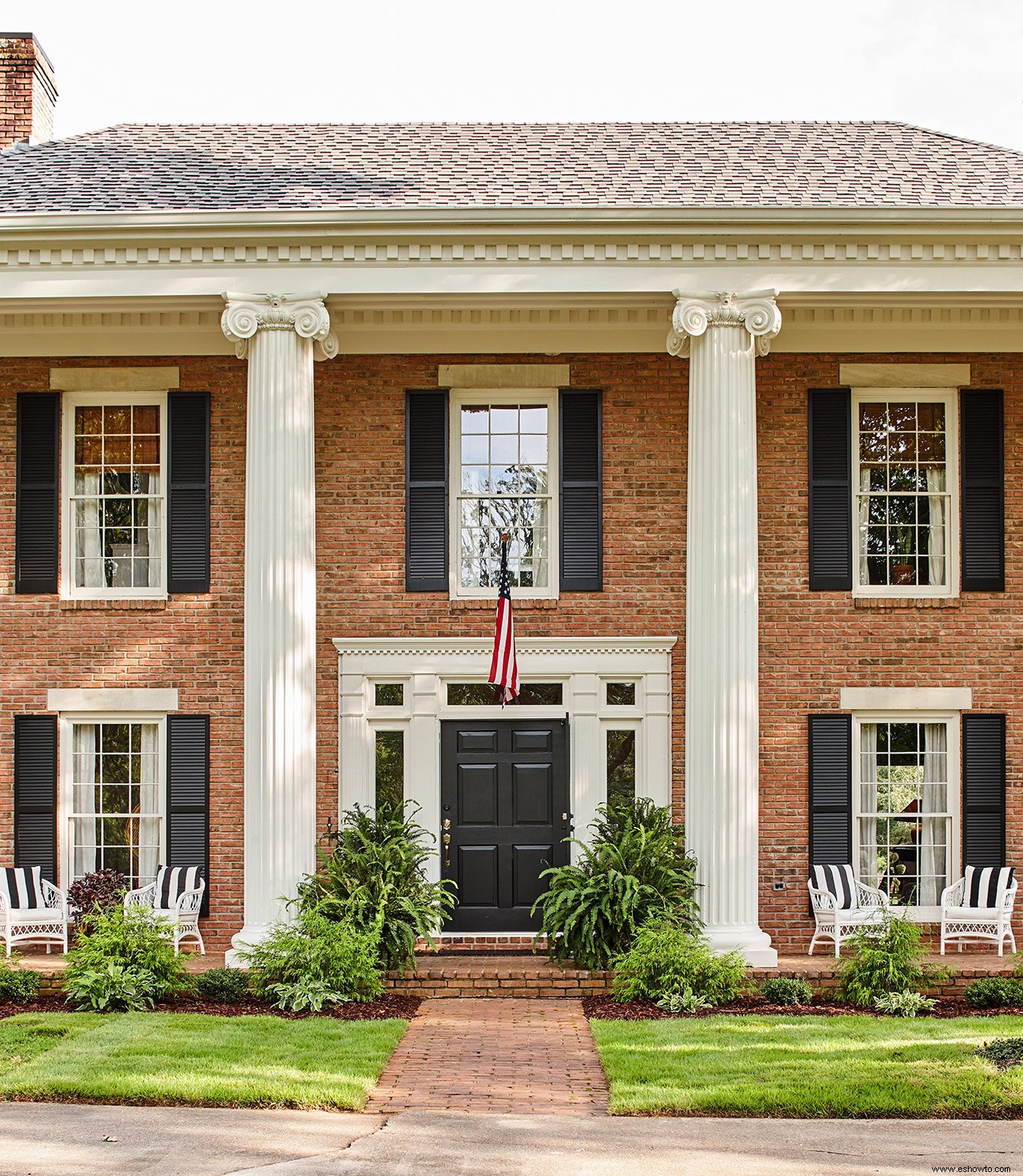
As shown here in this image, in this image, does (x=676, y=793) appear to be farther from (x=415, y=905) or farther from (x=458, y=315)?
(x=458, y=315)

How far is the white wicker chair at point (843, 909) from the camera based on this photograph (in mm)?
12172

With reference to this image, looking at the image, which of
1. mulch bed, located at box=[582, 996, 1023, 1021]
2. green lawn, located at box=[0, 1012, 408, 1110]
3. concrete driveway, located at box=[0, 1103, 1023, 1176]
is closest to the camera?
concrete driveway, located at box=[0, 1103, 1023, 1176]

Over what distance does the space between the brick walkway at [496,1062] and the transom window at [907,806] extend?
418 centimetres

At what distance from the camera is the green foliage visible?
1077 centimetres

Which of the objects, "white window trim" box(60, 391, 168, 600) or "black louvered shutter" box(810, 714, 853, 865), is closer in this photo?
"black louvered shutter" box(810, 714, 853, 865)

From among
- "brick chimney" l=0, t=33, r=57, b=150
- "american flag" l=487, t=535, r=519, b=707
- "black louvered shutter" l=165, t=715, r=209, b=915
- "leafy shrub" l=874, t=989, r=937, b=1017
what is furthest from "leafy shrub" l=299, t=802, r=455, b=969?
"brick chimney" l=0, t=33, r=57, b=150

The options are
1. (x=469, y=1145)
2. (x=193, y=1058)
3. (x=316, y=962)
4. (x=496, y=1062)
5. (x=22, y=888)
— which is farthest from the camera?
(x=22, y=888)

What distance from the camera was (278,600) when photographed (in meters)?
11.7

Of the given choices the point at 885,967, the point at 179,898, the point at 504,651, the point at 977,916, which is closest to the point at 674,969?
the point at 885,967

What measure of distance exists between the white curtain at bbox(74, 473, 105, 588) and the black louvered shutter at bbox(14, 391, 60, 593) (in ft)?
0.79

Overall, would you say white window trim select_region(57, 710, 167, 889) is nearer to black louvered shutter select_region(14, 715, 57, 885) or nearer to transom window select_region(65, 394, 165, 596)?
black louvered shutter select_region(14, 715, 57, 885)

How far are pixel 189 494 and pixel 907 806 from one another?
8.51 metres

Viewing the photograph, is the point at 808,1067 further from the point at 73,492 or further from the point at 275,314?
the point at 73,492

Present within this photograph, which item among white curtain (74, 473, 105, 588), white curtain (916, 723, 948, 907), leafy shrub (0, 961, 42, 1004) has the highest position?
white curtain (74, 473, 105, 588)
